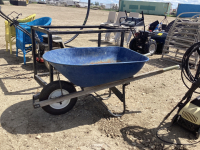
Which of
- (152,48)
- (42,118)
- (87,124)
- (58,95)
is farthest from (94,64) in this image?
(152,48)

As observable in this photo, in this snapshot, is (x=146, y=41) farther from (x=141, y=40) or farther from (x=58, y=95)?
(x=58, y=95)

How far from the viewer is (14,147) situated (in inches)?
80.0

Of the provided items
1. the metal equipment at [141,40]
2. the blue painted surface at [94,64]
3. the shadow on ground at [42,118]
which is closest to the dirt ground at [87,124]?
the shadow on ground at [42,118]

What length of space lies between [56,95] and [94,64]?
0.75 meters

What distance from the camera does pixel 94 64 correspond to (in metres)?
2.11

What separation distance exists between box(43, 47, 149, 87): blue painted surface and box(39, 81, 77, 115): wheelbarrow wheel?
0.22m

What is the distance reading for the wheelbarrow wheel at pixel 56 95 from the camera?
2.39m

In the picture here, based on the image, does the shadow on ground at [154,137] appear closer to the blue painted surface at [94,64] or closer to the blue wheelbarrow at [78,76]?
the blue wheelbarrow at [78,76]

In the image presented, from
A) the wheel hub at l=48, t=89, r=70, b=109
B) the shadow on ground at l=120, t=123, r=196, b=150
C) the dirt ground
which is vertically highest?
the wheel hub at l=48, t=89, r=70, b=109

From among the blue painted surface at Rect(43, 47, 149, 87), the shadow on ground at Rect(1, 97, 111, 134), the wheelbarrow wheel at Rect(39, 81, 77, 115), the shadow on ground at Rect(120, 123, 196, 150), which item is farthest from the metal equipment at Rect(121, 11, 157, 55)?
the wheelbarrow wheel at Rect(39, 81, 77, 115)

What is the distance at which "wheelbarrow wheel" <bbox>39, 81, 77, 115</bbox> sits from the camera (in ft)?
7.84

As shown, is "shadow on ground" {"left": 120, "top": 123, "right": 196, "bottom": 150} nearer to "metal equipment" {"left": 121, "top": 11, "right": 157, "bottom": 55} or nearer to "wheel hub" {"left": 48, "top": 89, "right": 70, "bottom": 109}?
"wheel hub" {"left": 48, "top": 89, "right": 70, "bottom": 109}

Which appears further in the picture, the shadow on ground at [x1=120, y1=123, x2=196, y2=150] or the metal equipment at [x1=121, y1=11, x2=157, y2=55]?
the metal equipment at [x1=121, y1=11, x2=157, y2=55]

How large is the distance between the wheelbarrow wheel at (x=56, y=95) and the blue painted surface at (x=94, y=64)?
22 cm
